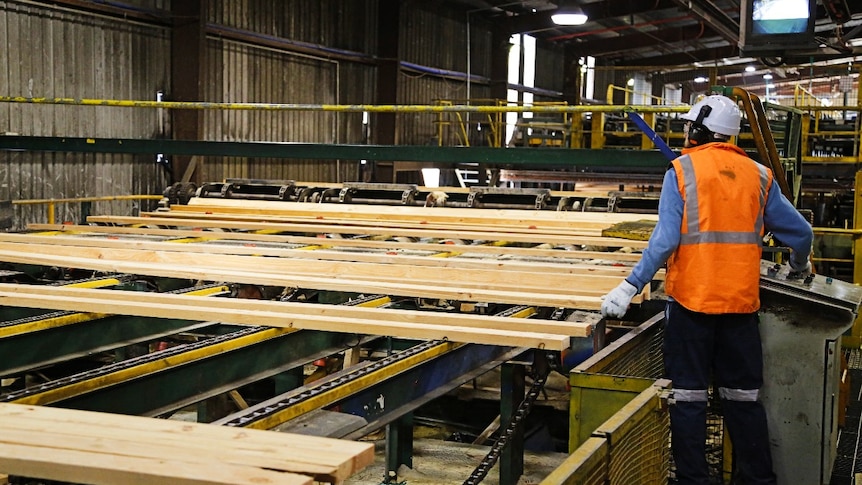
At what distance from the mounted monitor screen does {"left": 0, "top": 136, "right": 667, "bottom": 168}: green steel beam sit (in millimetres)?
3857

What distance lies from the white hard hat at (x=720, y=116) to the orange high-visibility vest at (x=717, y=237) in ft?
0.79

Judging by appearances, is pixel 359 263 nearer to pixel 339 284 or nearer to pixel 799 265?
pixel 339 284

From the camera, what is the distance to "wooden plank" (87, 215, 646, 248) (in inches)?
231

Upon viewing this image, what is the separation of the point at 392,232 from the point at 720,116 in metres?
2.56

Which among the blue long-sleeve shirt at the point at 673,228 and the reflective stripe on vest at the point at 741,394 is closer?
the blue long-sleeve shirt at the point at 673,228

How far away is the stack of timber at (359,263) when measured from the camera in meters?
3.57

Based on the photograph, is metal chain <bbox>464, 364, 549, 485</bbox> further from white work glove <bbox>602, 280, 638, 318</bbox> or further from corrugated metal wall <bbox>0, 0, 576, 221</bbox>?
corrugated metal wall <bbox>0, 0, 576, 221</bbox>

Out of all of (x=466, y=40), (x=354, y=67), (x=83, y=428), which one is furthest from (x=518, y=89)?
(x=83, y=428)

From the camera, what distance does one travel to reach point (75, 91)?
13.8 metres

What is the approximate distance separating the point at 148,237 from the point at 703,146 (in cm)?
375

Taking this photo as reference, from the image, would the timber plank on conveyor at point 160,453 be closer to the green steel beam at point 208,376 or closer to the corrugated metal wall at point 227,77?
the green steel beam at point 208,376

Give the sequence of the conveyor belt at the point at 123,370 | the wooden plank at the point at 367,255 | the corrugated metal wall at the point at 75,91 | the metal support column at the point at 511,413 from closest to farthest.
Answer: the conveyor belt at the point at 123,370 → the wooden plank at the point at 367,255 → the metal support column at the point at 511,413 → the corrugated metal wall at the point at 75,91

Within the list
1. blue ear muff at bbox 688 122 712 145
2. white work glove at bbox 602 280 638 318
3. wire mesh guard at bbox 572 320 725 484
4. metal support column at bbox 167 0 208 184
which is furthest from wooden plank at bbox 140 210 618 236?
metal support column at bbox 167 0 208 184

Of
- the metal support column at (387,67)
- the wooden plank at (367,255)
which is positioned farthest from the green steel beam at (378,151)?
the metal support column at (387,67)
